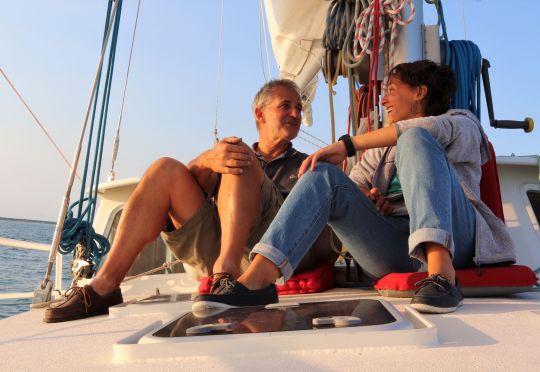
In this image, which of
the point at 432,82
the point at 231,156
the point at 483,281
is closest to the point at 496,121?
the point at 432,82

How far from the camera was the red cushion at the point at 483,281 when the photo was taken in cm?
185

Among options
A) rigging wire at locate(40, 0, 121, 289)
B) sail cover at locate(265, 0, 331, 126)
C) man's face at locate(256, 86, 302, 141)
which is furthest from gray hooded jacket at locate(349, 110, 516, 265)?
sail cover at locate(265, 0, 331, 126)

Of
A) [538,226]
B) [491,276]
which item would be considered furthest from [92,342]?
[538,226]

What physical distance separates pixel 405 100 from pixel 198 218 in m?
0.90

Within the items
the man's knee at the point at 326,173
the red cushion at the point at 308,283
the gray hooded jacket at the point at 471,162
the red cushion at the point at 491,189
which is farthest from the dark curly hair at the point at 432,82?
the red cushion at the point at 308,283

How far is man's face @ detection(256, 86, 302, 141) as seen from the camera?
2766mm

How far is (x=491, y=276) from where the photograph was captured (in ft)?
6.13

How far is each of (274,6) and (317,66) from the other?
0.73 m

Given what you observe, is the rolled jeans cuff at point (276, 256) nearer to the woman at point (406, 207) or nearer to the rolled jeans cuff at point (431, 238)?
the woman at point (406, 207)

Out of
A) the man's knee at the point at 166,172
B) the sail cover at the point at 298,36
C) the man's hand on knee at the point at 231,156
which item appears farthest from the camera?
the sail cover at the point at 298,36

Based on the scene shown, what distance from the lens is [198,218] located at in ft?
7.19

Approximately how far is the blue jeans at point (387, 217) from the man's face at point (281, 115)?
89 centimetres

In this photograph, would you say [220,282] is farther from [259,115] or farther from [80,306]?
[259,115]

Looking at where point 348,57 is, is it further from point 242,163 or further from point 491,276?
point 491,276
